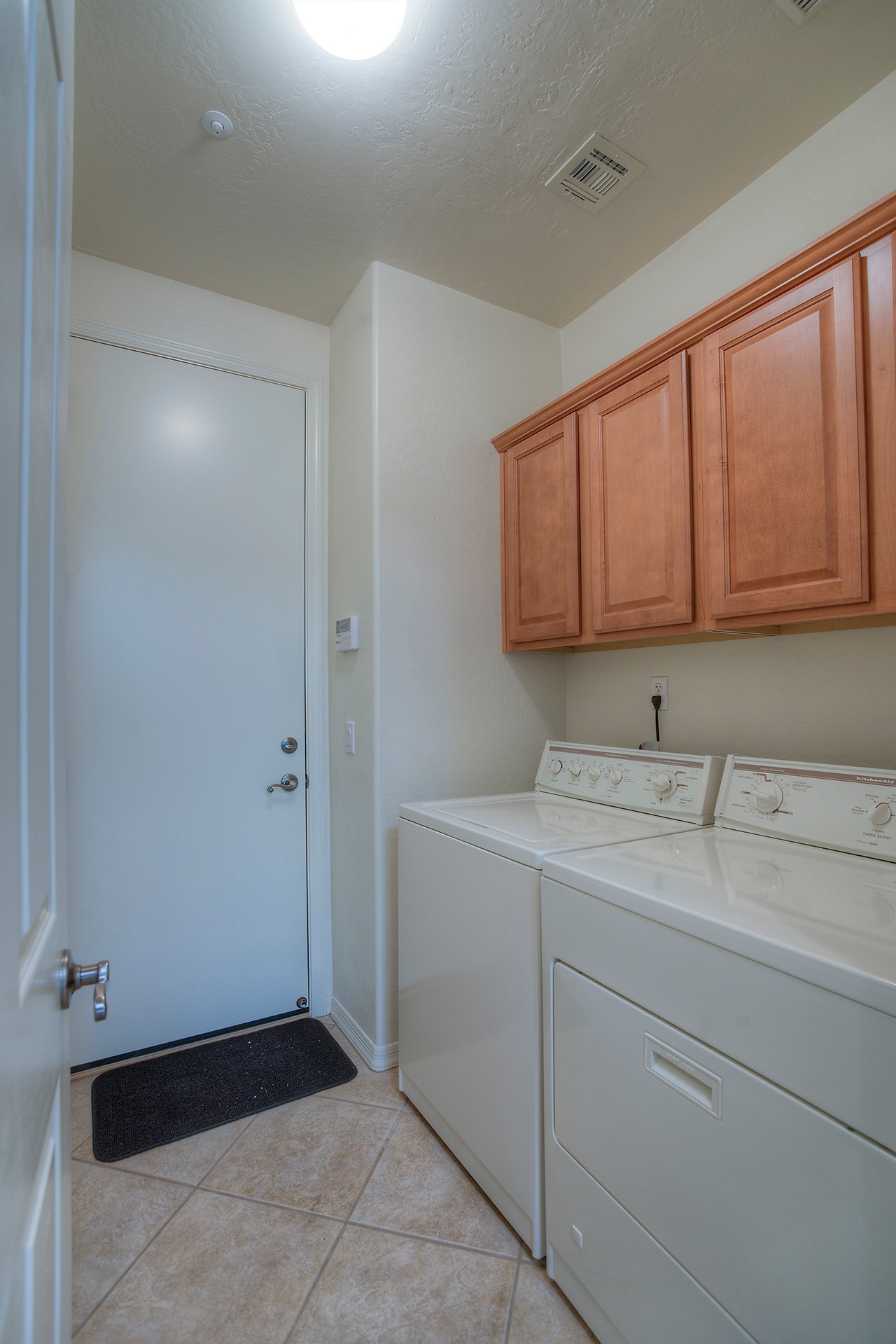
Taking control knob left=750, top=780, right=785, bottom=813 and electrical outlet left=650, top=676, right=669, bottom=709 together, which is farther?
electrical outlet left=650, top=676, right=669, bottom=709

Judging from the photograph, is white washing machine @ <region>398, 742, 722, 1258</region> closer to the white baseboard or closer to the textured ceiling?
the white baseboard

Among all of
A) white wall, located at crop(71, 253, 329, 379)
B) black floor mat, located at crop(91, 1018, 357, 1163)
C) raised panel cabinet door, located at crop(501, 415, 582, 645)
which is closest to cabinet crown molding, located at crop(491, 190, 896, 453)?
raised panel cabinet door, located at crop(501, 415, 582, 645)

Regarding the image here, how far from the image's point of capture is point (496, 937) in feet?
4.75

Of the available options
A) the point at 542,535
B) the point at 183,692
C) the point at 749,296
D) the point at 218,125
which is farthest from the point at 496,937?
the point at 218,125

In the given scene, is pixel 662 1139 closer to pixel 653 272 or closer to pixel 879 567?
pixel 879 567

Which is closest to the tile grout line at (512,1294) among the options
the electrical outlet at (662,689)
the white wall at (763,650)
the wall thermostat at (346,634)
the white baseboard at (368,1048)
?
the white baseboard at (368,1048)

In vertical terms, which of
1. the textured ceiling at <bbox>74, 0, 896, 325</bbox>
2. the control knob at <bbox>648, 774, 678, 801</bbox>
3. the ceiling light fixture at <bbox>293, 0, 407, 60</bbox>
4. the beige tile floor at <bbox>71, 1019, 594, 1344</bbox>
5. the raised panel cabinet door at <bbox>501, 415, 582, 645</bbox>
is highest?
the textured ceiling at <bbox>74, 0, 896, 325</bbox>

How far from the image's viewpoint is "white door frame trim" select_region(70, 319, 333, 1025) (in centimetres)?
244

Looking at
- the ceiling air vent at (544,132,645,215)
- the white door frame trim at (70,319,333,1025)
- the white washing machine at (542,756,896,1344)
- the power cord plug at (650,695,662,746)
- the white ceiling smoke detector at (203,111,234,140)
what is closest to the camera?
the white washing machine at (542,756,896,1344)

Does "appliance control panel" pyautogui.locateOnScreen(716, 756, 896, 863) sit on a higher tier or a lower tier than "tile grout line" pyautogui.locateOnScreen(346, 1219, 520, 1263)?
higher

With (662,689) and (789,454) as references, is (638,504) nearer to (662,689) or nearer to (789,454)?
(789,454)

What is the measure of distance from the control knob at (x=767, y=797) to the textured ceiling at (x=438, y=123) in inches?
67.5

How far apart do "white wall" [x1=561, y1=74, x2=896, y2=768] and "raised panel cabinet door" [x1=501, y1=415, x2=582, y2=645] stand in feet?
1.17

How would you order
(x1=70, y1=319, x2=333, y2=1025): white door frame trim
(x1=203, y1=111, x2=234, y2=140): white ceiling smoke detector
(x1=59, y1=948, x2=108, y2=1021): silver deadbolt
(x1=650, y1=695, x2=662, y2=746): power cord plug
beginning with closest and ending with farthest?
(x1=59, y1=948, x2=108, y2=1021): silver deadbolt < (x1=203, y1=111, x2=234, y2=140): white ceiling smoke detector < (x1=650, y1=695, x2=662, y2=746): power cord plug < (x1=70, y1=319, x2=333, y2=1025): white door frame trim
